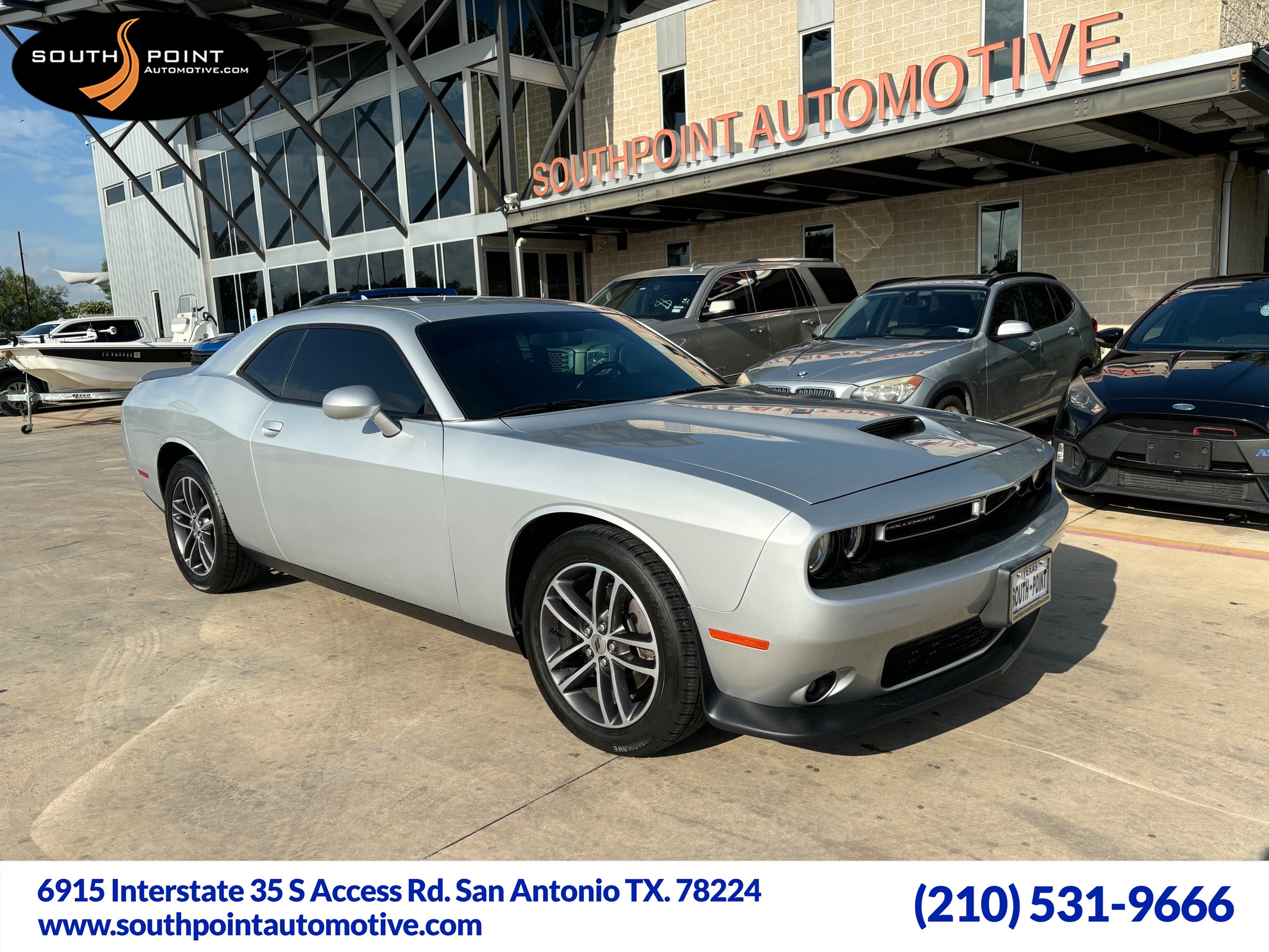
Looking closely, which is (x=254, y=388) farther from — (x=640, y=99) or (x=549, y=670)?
(x=640, y=99)

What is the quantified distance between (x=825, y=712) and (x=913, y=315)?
6466 mm

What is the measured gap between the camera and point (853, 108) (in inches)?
572

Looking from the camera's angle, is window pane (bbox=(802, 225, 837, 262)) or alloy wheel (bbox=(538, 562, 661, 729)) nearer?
alloy wheel (bbox=(538, 562, 661, 729))

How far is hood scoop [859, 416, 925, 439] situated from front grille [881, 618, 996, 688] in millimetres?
718

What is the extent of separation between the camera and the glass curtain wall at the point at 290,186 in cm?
2656

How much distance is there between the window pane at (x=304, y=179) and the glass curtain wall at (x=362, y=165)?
2.07 ft

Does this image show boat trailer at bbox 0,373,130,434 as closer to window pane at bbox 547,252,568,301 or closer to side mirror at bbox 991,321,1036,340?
window pane at bbox 547,252,568,301

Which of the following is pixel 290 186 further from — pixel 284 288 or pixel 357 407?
pixel 357 407

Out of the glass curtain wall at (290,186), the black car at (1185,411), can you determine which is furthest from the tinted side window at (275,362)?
the glass curtain wall at (290,186)

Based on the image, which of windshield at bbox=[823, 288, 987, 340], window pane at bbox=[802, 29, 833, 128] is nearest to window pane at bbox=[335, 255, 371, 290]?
window pane at bbox=[802, 29, 833, 128]

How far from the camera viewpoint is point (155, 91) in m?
24.2

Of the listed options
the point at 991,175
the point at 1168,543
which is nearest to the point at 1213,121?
the point at 991,175

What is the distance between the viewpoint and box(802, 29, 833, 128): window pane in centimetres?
1708
